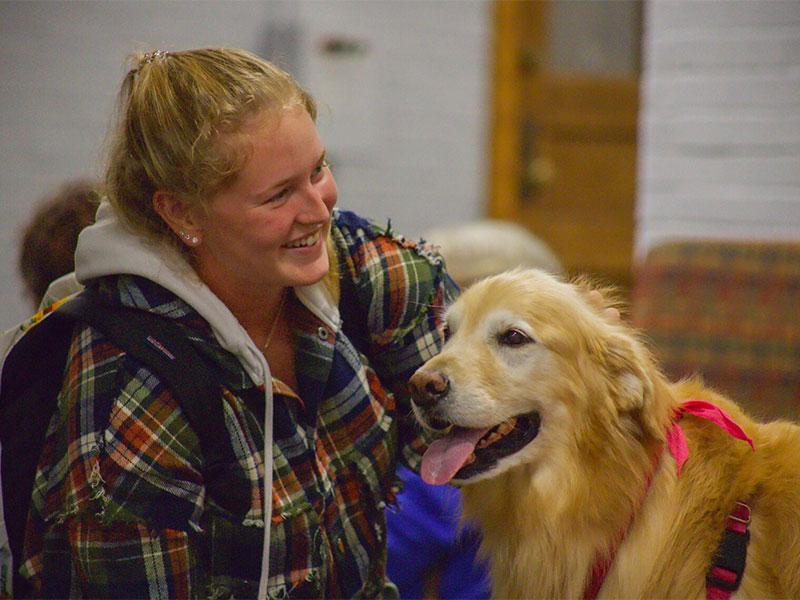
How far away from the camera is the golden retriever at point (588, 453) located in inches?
52.1

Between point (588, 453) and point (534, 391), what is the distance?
121 mm

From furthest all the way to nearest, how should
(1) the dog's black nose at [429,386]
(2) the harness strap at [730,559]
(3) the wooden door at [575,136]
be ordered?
(3) the wooden door at [575,136] → (1) the dog's black nose at [429,386] → (2) the harness strap at [730,559]

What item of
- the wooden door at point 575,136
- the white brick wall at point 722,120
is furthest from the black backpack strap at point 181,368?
the wooden door at point 575,136

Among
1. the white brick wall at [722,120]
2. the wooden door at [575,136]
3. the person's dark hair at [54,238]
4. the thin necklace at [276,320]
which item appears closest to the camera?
the thin necklace at [276,320]

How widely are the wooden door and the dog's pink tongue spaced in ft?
9.61

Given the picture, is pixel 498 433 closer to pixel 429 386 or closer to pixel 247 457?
pixel 429 386

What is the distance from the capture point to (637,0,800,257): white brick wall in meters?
2.68

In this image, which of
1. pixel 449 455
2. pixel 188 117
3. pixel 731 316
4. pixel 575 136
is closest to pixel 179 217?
pixel 188 117

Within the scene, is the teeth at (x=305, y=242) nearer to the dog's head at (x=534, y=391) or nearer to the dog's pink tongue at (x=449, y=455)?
the dog's head at (x=534, y=391)

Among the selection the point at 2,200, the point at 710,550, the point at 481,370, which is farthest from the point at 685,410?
the point at 2,200

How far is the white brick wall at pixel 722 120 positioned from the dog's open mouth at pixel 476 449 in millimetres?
1675

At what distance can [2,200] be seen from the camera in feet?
10.3

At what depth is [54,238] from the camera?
1713 millimetres

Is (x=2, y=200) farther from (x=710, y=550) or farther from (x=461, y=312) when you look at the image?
(x=710, y=550)
